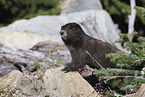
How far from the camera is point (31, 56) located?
4441 mm

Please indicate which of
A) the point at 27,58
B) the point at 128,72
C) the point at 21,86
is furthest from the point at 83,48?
the point at 27,58

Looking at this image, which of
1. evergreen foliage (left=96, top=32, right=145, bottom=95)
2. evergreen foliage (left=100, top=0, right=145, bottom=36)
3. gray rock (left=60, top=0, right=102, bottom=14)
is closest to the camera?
evergreen foliage (left=96, top=32, right=145, bottom=95)

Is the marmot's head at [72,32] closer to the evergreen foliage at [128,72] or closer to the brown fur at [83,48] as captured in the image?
the brown fur at [83,48]

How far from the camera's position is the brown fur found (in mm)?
2988

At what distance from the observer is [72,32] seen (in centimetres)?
302

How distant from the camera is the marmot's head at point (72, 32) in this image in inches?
119

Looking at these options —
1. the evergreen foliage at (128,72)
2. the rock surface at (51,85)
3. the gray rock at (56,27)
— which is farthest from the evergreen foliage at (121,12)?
the rock surface at (51,85)

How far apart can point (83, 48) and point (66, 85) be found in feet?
2.72

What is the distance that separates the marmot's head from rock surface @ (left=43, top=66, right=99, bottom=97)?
2.19 feet

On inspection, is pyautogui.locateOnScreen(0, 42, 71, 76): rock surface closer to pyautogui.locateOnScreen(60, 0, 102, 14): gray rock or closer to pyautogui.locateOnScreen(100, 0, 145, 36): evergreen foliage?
pyautogui.locateOnScreen(60, 0, 102, 14): gray rock

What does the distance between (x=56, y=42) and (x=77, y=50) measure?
211 centimetres

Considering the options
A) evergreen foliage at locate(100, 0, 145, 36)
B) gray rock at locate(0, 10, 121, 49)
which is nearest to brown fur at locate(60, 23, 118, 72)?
gray rock at locate(0, 10, 121, 49)

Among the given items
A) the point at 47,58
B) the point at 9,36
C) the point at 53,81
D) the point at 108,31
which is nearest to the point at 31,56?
the point at 47,58

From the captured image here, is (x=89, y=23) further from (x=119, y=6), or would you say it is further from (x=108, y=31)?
(x=119, y=6)
